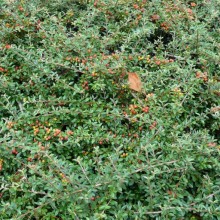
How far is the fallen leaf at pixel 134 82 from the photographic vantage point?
8.09ft

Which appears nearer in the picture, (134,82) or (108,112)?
(108,112)

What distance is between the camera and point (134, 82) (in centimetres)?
250

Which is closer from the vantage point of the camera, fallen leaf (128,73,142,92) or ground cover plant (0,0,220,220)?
ground cover plant (0,0,220,220)

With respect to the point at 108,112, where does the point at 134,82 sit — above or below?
above

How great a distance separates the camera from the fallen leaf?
8.09ft

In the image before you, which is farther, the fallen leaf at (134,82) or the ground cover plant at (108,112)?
the fallen leaf at (134,82)

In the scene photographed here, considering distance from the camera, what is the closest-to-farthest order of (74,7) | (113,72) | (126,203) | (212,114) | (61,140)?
(126,203) < (61,140) < (212,114) < (113,72) < (74,7)

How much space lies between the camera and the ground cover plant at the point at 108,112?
6.44 feet

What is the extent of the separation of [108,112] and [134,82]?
30 centimetres

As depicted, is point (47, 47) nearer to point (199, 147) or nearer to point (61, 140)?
point (61, 140)

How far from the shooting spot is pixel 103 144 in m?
2.28

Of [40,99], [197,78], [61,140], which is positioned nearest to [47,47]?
[40,99]

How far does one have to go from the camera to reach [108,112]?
2.37 metres

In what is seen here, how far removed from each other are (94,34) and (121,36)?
0.24 m
